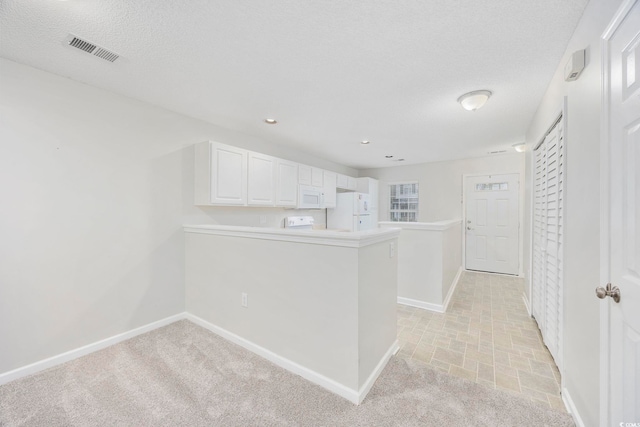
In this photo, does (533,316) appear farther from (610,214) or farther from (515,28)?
(515,28)

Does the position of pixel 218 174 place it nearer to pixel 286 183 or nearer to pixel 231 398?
pixel 286 183

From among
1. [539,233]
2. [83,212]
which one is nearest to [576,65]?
[539,233]

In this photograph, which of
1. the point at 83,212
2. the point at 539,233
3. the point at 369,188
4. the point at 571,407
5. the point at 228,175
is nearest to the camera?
the point at 571,407

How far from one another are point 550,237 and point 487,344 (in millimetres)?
1120

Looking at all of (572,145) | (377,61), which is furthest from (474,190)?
(377,61)

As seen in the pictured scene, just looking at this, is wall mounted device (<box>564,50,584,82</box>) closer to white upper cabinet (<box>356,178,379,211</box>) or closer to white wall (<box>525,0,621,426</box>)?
white wall (<box>525,0,621,426</box>)

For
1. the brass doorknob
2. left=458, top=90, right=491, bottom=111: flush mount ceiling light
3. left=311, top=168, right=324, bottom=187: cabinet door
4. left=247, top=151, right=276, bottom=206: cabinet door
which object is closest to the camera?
the brass doorknob

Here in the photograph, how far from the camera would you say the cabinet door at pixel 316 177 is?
452 centimetres

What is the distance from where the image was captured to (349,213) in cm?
527

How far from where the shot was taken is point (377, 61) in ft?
6.12

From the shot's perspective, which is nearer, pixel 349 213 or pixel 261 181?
pixel 261 181

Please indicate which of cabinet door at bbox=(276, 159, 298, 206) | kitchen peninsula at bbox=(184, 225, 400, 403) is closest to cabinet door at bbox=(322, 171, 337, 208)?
cabinet door at bbox=(276, 159, 298, 206)

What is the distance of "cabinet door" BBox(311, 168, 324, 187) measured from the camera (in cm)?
452

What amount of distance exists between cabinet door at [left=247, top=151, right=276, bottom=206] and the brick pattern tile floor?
2.30 metres
